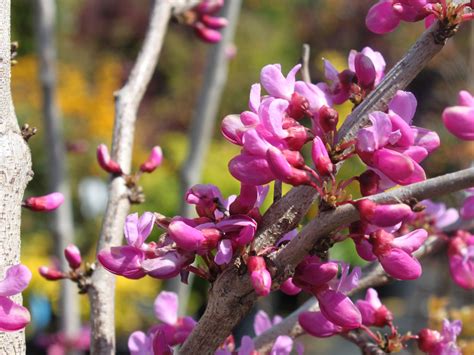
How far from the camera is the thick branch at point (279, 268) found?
0.59 meters

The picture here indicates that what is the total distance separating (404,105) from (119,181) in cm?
55

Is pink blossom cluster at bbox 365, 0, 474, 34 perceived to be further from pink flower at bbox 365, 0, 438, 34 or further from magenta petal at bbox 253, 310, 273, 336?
magenta petal at bbox 253, 310, 273, 336

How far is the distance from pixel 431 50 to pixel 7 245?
49cm

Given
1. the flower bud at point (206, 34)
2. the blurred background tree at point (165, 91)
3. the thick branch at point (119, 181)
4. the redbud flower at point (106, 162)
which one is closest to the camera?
the thick branch at point (119, 181)

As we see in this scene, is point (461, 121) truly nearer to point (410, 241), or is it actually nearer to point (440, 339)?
point (410, 241)

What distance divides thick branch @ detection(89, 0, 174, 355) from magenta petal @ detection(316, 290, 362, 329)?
0.36m

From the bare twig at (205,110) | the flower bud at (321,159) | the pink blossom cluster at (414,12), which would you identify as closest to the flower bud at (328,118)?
the flower bud at (321,159)

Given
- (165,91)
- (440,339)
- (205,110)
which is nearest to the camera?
(440,339)

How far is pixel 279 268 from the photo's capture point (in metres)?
0.66

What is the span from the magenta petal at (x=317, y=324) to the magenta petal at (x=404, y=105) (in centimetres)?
23

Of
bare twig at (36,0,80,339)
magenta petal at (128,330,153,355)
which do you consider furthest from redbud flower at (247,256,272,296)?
bare twig at (36,0,80,339)

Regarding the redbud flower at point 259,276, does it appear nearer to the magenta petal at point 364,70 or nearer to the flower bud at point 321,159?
the flower bud at point 321,159

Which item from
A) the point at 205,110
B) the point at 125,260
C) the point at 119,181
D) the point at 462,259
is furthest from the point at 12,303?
the point at 205,110

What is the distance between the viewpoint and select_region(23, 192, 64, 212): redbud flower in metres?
0.89
